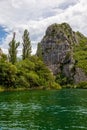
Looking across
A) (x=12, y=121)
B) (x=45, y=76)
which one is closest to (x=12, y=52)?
(x=45, y=76)

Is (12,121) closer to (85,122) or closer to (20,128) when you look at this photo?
(20,128)

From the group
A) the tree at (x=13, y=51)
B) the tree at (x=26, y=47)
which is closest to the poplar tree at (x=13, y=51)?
the tree at (x=13, y=51)

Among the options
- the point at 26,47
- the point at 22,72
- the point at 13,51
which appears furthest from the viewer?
the point at 26,47

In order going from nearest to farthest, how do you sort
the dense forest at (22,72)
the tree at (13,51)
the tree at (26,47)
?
the dense forest at (22,72)
the tree at (13,51)
the tree at (26,47)

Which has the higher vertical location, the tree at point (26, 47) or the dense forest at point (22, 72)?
the tree at point (26, 47)

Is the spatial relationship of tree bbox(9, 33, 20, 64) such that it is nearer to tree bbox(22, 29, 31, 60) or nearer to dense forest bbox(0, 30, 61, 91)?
dense forest bbox(0, 30, 61, 91)

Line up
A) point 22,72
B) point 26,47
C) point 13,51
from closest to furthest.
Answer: point 22,72, point 13,51, point 26,47

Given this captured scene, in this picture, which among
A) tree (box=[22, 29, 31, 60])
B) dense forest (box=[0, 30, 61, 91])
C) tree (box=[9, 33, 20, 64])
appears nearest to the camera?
dense forest (box=[0, 30, 61, 91])

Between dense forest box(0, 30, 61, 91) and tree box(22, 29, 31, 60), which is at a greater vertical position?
tree box(22, 29, 31, 60)

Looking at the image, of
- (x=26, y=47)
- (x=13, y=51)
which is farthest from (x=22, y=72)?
(x=26, y=47)

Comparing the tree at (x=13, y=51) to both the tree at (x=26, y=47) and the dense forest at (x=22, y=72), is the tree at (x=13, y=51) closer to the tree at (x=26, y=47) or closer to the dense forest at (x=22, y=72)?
the dense forest at (x=22, y=72)

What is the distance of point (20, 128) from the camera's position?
109 ft

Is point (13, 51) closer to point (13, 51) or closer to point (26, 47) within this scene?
point (13, 51)

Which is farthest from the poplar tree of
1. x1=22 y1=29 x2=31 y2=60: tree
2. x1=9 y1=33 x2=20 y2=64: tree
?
x1=22 y1=29 x2=31 y2=60: tree
